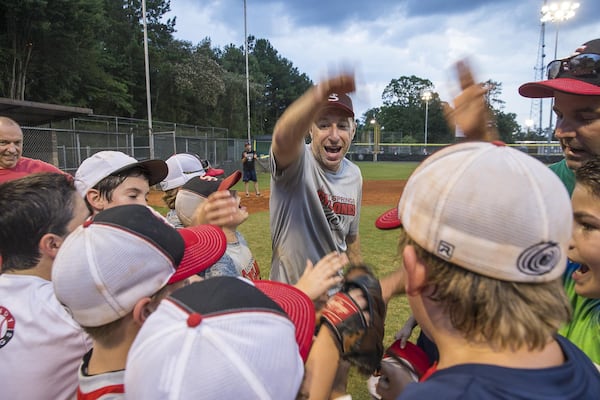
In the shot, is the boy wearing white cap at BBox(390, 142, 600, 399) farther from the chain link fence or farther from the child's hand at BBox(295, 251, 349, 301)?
the chain link fence

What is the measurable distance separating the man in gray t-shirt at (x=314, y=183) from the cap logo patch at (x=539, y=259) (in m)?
1.31

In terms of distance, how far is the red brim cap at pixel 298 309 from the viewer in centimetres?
153

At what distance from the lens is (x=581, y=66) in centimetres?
258

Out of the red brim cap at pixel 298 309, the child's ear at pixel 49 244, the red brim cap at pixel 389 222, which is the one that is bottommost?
the red brim cap at pixel 298 309

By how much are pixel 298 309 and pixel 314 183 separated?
56.0 inches

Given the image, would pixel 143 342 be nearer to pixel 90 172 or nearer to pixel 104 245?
pixel 104 245

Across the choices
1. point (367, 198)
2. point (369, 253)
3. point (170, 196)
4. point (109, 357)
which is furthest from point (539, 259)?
point (367, 198)

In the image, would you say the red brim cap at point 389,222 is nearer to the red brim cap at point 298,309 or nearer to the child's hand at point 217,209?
the red brim cap at point 298,309

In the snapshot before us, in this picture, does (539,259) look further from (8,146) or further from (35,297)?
(8,146)

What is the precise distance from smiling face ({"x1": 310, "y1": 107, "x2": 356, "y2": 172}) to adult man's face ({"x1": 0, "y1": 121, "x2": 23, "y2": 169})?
12.5 feet

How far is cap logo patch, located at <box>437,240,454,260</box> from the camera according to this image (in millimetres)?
1091

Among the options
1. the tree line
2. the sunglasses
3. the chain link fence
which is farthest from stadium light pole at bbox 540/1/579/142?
the sunglasses

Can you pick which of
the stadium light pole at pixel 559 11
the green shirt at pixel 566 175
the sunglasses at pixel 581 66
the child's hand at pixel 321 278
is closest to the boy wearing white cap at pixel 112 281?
the child's hand at pixel 321 278

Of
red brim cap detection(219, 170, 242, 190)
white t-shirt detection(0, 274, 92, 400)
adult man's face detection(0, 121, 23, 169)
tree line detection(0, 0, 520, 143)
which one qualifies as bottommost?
white t-shirt detection(0, 274, 92, 400)
